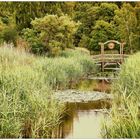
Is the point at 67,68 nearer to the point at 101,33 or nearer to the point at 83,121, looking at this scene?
the point at 101,33

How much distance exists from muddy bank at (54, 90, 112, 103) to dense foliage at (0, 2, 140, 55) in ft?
2.81

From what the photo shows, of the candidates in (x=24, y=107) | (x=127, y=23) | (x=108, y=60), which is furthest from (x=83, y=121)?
(x=108, y=60)

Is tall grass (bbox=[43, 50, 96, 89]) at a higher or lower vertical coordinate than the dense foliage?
lower

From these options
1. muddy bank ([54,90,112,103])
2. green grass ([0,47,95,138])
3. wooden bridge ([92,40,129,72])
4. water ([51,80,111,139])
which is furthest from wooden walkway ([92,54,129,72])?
green grass ([0,47,95,138])

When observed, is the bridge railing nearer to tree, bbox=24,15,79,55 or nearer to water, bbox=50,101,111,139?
tree, bbox=24,15,79,55

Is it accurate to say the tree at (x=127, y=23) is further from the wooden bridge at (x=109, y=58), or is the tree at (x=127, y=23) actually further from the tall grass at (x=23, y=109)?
the tall grass at (x=23, y=109)

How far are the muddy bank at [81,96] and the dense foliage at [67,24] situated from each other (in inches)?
33.7

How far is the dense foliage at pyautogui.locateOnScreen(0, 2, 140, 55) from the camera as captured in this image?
6.12 meters

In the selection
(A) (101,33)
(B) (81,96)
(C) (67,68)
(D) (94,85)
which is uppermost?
Answer: (A) (101,33)

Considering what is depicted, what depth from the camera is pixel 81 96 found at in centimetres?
579

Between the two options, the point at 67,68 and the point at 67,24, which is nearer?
the point at 67,68

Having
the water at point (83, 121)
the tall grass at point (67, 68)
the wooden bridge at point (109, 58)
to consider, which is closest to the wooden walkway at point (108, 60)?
the wooden bridge at point (109, 58)

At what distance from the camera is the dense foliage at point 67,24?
20.1ft

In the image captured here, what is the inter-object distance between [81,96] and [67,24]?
5.95ft
